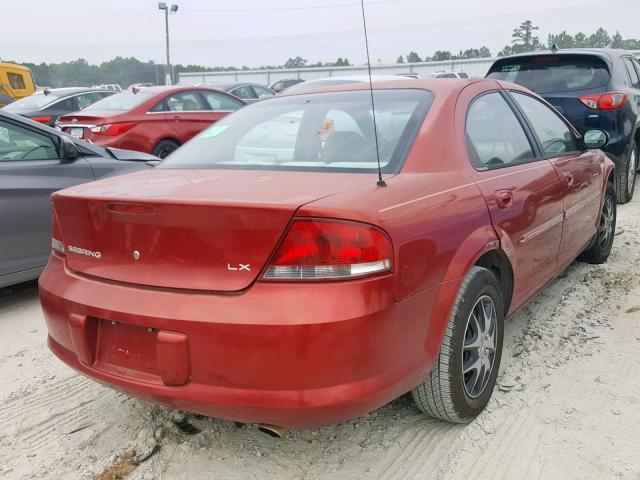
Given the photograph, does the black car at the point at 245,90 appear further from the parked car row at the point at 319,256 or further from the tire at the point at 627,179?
the parked car row at the point at 319,256

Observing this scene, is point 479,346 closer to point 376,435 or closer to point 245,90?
point 376,435

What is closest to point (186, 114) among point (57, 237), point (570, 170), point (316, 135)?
point (570, 170)

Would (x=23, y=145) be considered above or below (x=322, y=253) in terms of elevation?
above

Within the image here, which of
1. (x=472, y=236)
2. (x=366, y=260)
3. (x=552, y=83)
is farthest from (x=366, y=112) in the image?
(x=552, y=83)

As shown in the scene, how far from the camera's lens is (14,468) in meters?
2.34

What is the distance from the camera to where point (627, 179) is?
22.2 feet

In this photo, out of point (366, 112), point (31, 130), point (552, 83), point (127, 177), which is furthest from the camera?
point (552, 83)

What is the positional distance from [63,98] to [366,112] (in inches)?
432

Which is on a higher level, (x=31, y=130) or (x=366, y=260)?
(x=31, y=130)

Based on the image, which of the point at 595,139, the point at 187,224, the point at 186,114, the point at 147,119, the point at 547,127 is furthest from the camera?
the point at 186,114

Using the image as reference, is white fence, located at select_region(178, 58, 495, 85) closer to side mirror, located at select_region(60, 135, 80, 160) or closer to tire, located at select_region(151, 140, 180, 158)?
tire, located at select_region(151, 140, 180, 158)

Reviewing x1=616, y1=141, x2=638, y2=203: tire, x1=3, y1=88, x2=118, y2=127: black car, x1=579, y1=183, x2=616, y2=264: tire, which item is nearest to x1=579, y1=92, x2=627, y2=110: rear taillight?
x1=616, y1=141, x2=638, y2=203: tire

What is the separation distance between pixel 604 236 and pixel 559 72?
8.97 feet

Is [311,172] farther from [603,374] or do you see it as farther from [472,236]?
[603,374]
